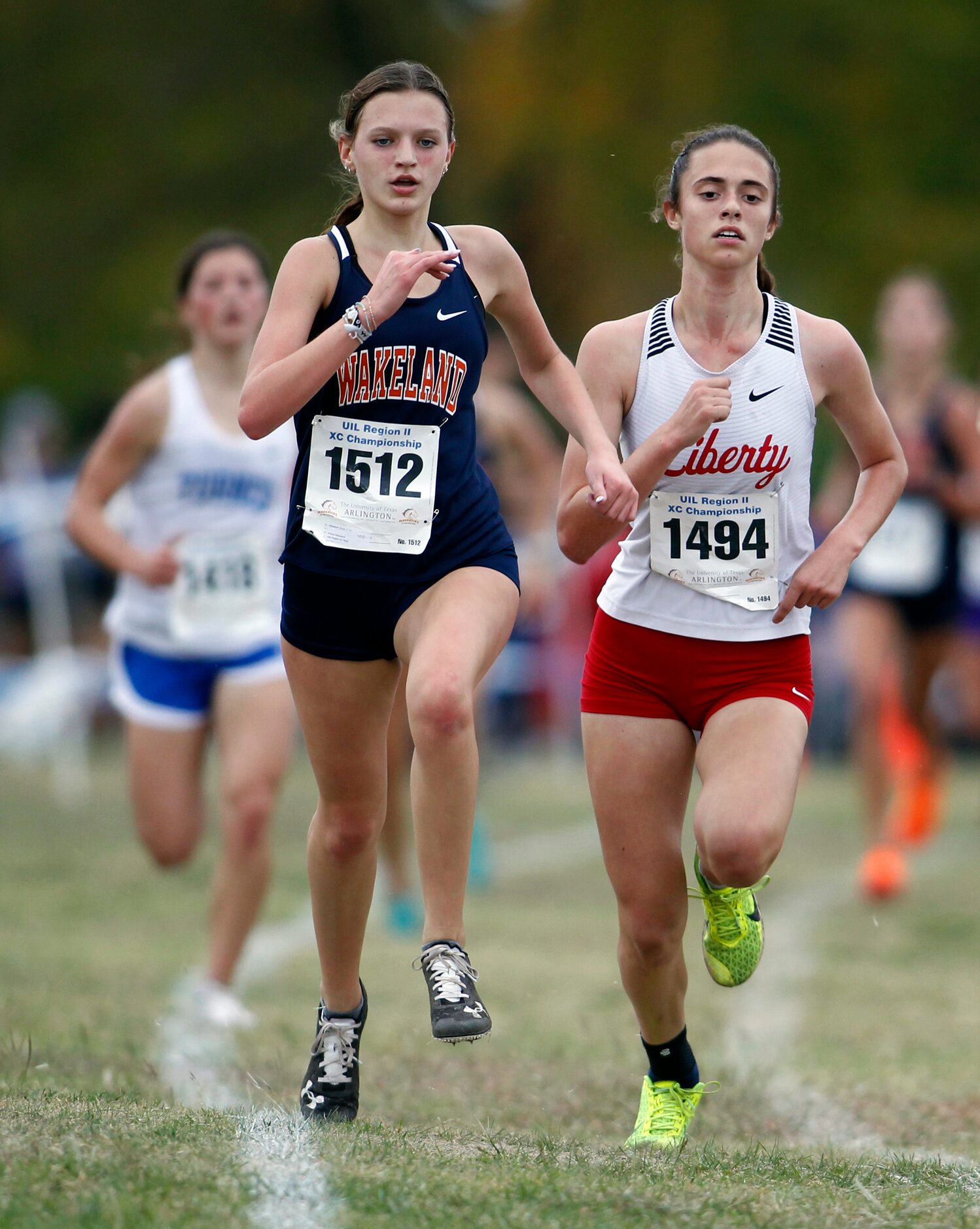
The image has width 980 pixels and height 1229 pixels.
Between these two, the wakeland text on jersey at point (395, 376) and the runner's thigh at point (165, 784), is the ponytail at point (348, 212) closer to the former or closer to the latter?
the wakeland text on jersey at point (395, 376)

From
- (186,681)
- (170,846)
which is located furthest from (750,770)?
(170,846)

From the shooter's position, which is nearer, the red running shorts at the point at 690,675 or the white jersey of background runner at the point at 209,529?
the red running shorts at the point at 690,675

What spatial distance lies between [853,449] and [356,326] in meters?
1.35

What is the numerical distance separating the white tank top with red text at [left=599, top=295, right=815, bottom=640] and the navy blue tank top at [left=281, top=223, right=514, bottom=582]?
0.39 meters

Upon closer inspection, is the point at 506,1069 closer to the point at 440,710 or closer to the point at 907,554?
the point at 440,710

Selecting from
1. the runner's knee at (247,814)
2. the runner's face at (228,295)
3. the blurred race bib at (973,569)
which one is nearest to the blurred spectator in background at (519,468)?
the runner's face at (228,295)

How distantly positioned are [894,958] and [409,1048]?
285cm

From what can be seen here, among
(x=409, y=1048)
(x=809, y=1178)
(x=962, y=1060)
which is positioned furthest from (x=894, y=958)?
(x=809, y=1178)

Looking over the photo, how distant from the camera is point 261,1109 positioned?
4539 mm

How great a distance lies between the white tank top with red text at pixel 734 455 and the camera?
4.52m

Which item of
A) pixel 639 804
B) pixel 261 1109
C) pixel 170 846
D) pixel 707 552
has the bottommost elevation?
pixel 170 846

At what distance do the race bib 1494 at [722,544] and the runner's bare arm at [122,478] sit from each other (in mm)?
2587

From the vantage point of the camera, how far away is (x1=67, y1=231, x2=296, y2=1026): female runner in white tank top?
6738 mm

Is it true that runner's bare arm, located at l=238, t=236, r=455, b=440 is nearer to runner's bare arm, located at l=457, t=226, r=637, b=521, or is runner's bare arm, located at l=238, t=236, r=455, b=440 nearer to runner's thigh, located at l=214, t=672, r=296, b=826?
runner's bare arm, located at l=457, t=226, r=637, b=521
